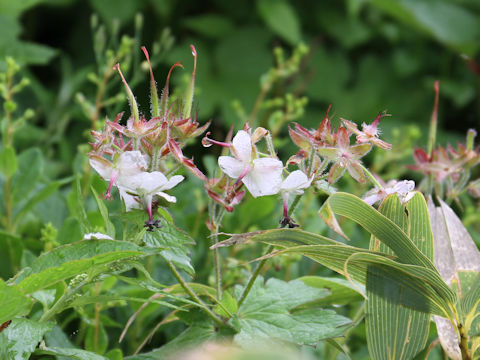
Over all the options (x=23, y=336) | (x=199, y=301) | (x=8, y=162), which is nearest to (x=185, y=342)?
(x=199, y=301)

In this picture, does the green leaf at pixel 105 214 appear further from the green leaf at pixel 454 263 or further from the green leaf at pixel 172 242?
the green leaf at pixel 454 263

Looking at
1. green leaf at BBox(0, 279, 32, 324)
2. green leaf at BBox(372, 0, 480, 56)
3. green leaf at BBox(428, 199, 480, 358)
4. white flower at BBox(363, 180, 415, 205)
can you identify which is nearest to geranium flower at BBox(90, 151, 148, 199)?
green leaf at BBox(0, 279, 32, 324)

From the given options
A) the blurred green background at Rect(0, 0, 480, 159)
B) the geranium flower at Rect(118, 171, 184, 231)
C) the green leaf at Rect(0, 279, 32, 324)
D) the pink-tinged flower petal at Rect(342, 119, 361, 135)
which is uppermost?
the pink-tinged flower petal at Rect(342, 119, 361, 135)

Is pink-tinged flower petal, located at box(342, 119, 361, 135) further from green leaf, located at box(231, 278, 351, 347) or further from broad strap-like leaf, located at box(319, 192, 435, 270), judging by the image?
green leaf, located at box(231, 278, 351, 347)

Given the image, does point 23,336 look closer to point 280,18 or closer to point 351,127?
point 351,127

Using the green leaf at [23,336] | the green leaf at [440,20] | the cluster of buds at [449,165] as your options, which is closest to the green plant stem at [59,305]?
the green leaf at [23,336]

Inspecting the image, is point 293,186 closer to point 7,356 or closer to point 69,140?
point 7,356

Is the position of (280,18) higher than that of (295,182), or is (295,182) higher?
(295,182)

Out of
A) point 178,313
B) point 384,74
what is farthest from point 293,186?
point 384,74
